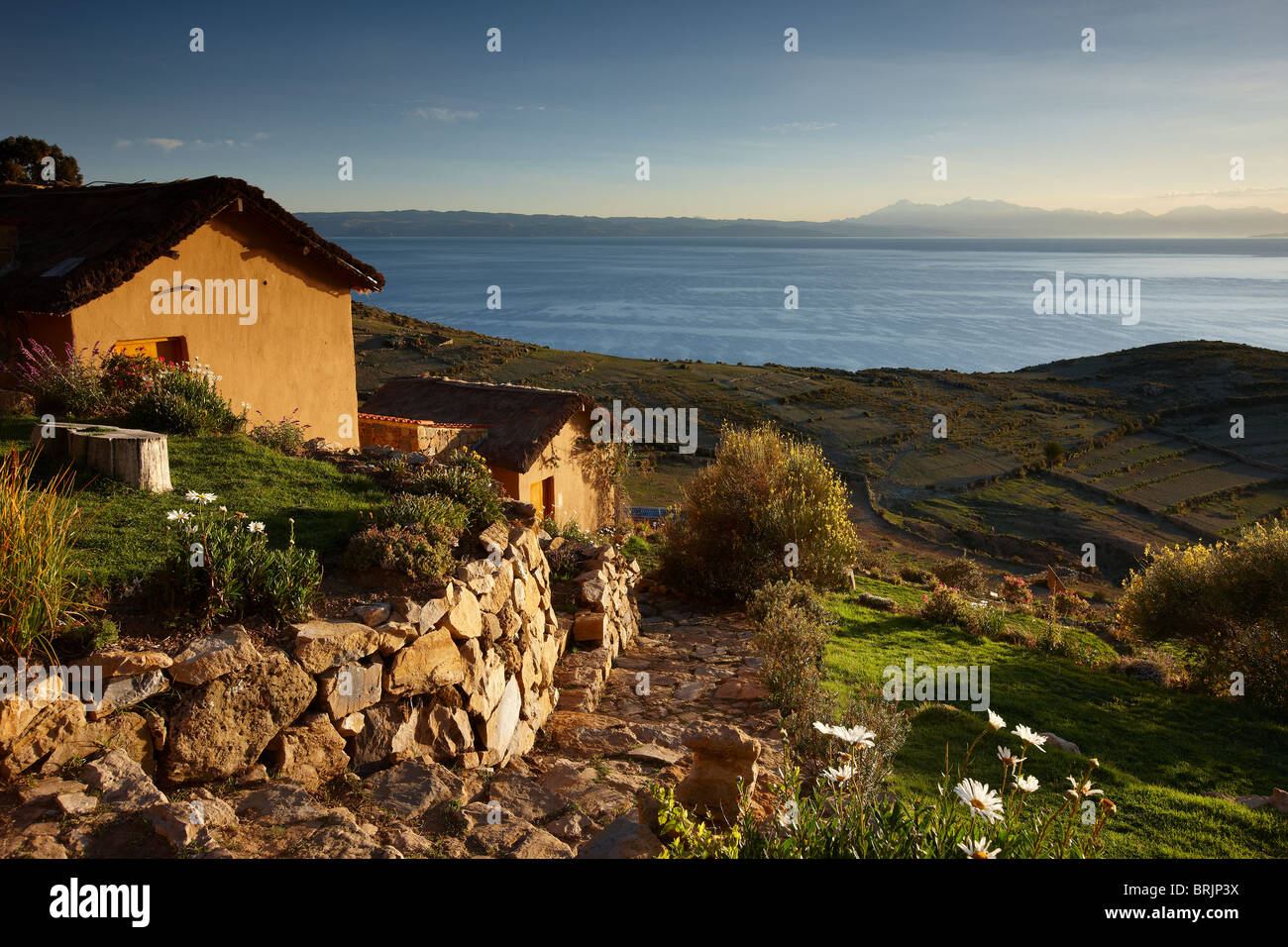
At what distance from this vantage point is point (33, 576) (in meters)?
5.23

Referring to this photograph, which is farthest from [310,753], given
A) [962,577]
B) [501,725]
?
[962,577]

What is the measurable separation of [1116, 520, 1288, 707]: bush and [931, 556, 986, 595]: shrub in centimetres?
721

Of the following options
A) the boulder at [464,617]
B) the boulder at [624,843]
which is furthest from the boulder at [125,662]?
the boulder at [624,843]

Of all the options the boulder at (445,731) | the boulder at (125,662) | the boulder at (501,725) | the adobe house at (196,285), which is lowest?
the boulder at (501,725)

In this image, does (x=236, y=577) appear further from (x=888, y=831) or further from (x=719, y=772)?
Answer: (x=888, y=831)

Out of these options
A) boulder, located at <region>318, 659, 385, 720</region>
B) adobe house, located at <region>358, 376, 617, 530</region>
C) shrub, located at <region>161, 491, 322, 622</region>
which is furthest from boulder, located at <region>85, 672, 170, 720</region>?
adobe house, located at <region>358, 376, 617, 530</region>

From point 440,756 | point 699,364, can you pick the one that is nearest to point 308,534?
point 440,756

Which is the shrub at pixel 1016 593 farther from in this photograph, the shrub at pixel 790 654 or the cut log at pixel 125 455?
the cut log at pixel 125 455

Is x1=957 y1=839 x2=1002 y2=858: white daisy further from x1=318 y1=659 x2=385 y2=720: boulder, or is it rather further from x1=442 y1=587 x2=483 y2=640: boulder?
x1=442 y1=587 x2=483 y2=640: boulder

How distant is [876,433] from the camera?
180ft

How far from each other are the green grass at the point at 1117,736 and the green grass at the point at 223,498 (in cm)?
687

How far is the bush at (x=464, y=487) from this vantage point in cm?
916

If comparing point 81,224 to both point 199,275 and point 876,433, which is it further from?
point 876,433

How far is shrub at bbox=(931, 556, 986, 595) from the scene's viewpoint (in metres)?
25.3
